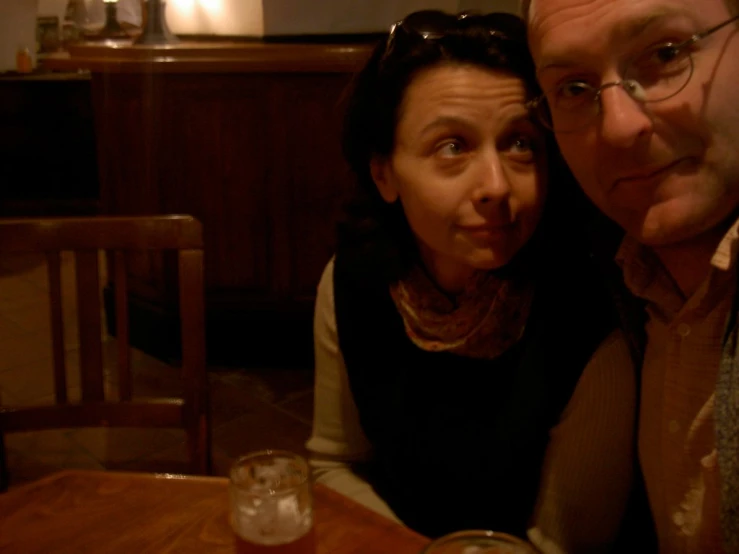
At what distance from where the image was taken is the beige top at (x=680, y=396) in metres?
0.94

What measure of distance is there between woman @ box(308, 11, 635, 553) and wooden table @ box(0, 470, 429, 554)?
0.30 meters

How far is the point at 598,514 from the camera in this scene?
112 cm

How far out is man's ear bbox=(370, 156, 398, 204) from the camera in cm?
127

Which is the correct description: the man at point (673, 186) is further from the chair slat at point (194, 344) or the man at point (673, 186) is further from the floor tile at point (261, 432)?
the floor tile at point (261, 432)

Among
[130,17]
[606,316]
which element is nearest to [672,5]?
[606,316]

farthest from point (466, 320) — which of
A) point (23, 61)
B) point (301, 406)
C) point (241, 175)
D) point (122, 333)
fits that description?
point (23, 61)

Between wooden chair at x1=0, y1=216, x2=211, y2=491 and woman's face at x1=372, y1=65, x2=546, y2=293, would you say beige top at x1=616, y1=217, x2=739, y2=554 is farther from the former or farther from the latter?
wooden chair at x1=0, y1=216, x2=211, y2=491

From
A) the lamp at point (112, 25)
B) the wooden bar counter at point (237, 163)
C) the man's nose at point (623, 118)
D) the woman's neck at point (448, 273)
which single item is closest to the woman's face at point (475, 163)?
the woman's neck at point (448, 273)

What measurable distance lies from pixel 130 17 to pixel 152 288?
172 centimetres

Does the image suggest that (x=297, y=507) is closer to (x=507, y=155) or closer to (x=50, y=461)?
(x=507, y=155)

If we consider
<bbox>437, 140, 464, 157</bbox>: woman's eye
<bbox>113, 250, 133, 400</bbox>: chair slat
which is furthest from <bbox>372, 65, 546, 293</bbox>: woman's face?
<bbox>113, 250, 133, 400</bbox>: chair slat

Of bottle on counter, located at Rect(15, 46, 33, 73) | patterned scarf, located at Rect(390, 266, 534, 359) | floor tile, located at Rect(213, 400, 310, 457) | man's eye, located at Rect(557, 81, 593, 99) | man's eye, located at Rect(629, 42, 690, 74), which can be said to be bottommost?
floor tile, located at Rect(213, 400, 310, 457)

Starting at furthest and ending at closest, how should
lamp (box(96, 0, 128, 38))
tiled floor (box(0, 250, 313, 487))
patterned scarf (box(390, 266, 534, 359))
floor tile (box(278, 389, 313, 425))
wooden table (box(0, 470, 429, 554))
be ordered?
lamp (box(96, 0, 128, 38)) < floor tile (box(278, 389, 313, 425)) < tiled floor (box(0, 250, 313, 487)) < patterned scarf (box(390, 266, 534, 359)) < wooden table (box(0, 470, 429, 554))

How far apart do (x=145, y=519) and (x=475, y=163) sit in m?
0.67
